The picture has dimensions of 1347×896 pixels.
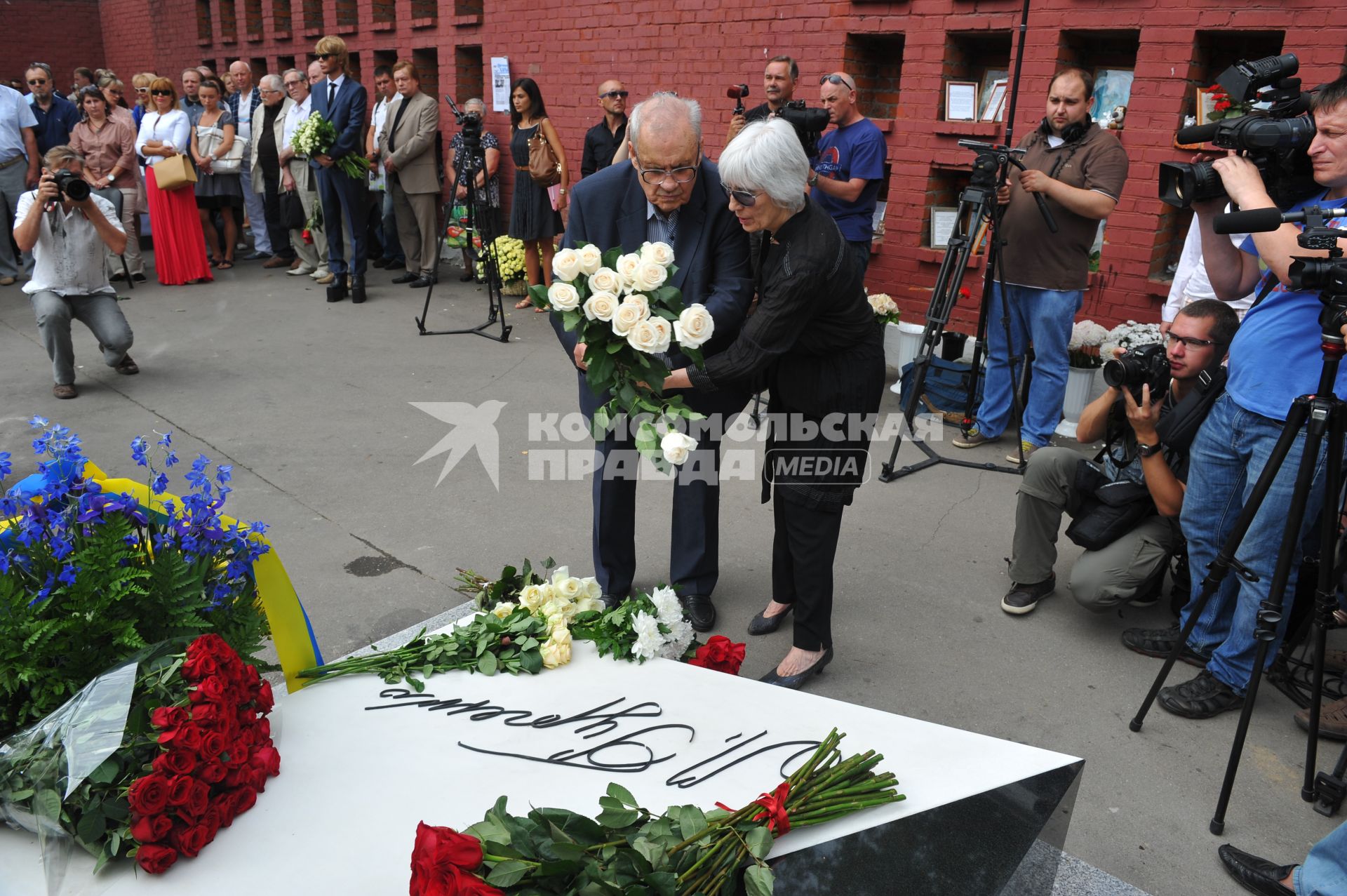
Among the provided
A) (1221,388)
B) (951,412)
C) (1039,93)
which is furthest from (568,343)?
(1039,93)

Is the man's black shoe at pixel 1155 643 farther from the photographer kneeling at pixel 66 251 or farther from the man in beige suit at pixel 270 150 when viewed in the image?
the man in beige suit at pixel 270 150

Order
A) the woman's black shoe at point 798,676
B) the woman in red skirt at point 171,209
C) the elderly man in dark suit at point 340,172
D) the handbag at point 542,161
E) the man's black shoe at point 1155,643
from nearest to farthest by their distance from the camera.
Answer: the woman's black shoe at point 798,676
the man's black shoe at point 1155,643
the handbag at point 542,161
the elderly man in dark suit at point 340,172
the woman in red skirt at point 171,209

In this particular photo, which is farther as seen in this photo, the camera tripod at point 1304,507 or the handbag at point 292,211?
the handbag at point 292,211

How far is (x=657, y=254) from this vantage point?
A: 2619mm

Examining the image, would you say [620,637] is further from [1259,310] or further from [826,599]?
[1259,310]

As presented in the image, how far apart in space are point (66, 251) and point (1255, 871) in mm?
7141

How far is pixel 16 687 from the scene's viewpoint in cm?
187

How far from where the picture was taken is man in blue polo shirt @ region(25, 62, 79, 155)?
10094 millimetres

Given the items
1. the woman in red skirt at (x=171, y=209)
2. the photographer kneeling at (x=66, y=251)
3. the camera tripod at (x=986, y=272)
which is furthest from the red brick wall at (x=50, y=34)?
the camera tripod at (x=986, y=272)

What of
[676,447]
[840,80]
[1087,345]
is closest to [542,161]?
[840,80]

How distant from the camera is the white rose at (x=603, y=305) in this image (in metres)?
2.57

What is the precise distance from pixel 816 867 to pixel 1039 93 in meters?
5.67

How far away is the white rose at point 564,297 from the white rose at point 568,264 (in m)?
0.03

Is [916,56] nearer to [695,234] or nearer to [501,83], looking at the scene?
[695,234]
